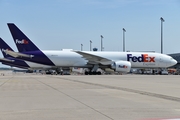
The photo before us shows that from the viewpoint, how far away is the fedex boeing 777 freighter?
49781 millimetres

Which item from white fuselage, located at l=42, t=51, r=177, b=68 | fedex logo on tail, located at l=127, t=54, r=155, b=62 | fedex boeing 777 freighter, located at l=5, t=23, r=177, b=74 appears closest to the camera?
fedex boeing 777 freighter, located at l=5, t=23, r=177, b=74

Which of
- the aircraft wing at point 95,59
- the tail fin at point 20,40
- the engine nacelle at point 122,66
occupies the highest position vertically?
the tail fin at point 20,40

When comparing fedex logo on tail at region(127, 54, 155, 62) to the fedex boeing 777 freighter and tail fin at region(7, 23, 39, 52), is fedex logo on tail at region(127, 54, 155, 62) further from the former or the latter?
tail fin at region(7, 23, 39, 52)

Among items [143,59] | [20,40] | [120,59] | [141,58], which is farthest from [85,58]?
[20,40]

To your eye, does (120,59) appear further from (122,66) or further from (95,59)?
(95,59)

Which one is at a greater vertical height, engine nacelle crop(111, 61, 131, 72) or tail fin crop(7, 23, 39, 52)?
tail fin crop(7, 23, 39, 52)

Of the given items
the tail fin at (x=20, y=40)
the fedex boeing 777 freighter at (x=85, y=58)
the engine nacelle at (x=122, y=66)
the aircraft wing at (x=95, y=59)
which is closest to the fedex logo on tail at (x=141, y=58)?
the fedex boeing 777 freighter at (x=85, y=58)

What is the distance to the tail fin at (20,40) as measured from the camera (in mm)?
50344

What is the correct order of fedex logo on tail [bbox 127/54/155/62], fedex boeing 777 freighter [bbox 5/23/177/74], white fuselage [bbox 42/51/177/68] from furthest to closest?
fedex logo on tail [bbox 127/54/155/62] < white fuselage [bbox 42/51/177/68] < fedex boeing 777 freighter [bbox 5/23/177/74]

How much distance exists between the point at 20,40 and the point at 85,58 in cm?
1075

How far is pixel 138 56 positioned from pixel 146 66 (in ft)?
7.44

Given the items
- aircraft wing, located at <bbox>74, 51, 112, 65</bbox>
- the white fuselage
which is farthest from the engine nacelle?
the white fuselage

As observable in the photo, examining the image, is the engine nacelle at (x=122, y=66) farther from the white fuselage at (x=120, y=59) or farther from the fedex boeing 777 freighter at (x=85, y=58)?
the white fuselage at (x=120, y=59)

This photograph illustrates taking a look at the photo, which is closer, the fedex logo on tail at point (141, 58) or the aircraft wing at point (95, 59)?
the aircraft wing at point (95, 59)
